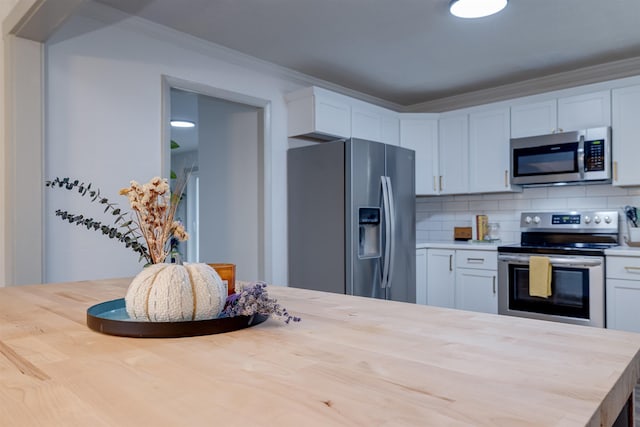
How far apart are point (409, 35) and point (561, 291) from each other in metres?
2.19

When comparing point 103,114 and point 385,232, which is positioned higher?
point 103,114

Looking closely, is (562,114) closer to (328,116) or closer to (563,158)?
(563,158)

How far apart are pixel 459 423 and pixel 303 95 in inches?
135

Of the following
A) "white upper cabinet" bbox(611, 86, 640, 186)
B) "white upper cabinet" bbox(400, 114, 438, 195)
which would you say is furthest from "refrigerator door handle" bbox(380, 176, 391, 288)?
"white upper cabinet" bbox(611, 86, 640, 186)

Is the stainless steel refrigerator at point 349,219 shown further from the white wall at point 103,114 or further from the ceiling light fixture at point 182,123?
the ceiling light fixture at point 182,123

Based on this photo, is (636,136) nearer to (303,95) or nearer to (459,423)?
(303,95)

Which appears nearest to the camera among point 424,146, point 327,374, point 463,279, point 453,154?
point 327,374

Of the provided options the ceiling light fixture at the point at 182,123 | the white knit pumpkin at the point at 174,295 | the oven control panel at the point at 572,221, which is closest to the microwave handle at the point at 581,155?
the oven control panel at the point at 572,221

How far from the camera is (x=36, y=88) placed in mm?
2352

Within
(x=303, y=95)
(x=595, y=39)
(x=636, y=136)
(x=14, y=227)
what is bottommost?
(x=14, y=227)

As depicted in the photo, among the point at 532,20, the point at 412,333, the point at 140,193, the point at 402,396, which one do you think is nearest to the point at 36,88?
the point at 140,193

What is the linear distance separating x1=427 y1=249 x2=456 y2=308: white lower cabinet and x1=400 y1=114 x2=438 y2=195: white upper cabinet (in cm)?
68

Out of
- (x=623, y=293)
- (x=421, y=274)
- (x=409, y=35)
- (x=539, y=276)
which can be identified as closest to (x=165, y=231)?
(x=409, y=35)

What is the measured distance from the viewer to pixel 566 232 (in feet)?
12.6
